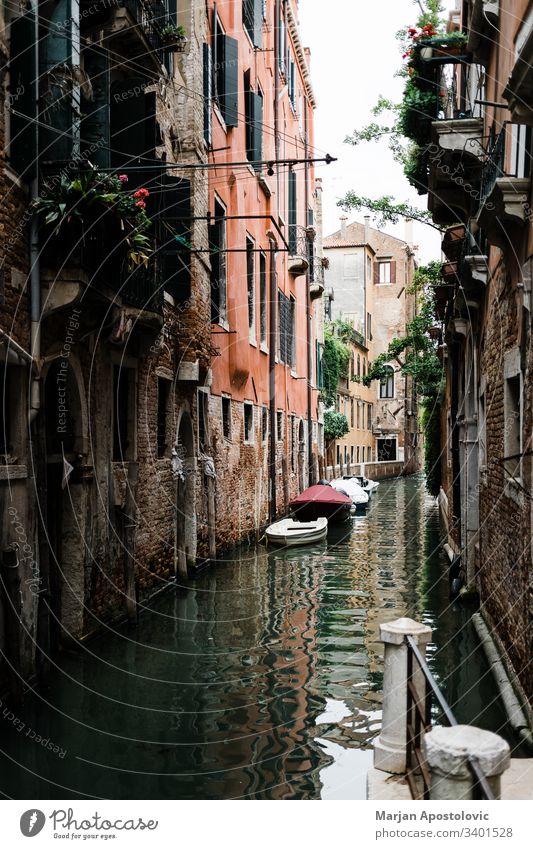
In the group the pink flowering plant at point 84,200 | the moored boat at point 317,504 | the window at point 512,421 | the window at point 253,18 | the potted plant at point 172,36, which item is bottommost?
the moored boat at point 317,504

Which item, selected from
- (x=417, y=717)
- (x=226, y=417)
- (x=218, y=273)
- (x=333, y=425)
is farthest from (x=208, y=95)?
(x=333, y=425)

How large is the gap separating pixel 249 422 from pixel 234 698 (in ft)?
38.6

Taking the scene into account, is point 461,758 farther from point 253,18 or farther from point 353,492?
point 353,492

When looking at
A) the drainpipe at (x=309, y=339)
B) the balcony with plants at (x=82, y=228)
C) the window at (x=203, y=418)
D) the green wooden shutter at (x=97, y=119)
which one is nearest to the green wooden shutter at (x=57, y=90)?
the balcony with plants at (x=82, y=228)

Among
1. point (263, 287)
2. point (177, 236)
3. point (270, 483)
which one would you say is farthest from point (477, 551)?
point (263, 287)

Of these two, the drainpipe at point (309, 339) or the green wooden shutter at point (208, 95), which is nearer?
the green wooden shutter at point (208, 95)

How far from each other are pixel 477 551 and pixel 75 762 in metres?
6.33

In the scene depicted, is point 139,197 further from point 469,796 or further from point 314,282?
point 314,282

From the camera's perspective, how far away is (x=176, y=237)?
12391 mm

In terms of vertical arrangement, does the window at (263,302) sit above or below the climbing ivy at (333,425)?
above

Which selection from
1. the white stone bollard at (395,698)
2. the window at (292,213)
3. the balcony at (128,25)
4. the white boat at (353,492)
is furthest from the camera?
the white boat at (353,492)

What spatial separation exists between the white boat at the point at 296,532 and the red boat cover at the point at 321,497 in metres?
1.08

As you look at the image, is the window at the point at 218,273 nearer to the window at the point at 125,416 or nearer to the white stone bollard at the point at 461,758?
the window at the point at 125,416

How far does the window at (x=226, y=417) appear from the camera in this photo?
16.6 m
